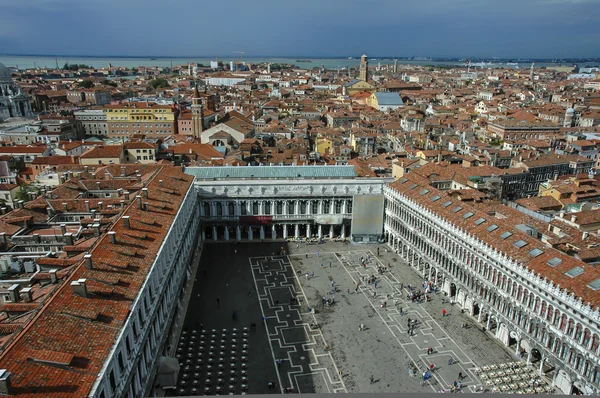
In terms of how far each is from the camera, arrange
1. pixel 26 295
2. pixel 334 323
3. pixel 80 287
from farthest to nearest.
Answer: pixel 334 323 < pixel 26 295 < pixel 80 287

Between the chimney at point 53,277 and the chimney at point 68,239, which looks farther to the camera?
the chimney at point 68,239

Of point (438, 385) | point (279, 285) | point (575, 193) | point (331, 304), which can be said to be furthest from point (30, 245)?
point (575, 193)

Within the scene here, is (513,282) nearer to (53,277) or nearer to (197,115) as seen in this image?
(53,277)

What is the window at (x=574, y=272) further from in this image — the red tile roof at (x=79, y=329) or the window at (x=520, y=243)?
the red tile roof at (x=79, y=329)

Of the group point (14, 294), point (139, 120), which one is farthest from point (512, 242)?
point (139, 120)

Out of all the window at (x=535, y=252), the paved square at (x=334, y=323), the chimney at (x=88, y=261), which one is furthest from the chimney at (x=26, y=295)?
the window at (x=535, y=252)

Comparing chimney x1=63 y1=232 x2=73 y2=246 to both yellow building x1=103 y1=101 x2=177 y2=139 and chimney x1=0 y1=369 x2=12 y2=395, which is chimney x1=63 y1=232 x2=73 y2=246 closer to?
chimney x1=0 y1=369 x2=12 y2=395
